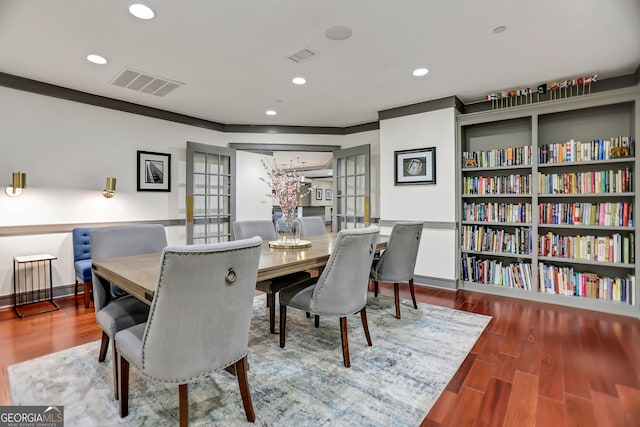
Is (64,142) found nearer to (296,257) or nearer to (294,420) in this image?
(296,257)

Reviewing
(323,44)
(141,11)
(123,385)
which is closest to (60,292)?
(123,385)

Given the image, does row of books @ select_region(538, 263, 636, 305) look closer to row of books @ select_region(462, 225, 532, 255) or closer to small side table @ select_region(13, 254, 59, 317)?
row of books @ select_region(462, 225, 532, 255)

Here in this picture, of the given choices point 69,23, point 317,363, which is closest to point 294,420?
point 317,363

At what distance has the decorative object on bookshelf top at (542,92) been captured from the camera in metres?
3.16

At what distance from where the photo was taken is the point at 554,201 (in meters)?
3.52

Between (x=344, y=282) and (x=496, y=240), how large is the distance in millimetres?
2558

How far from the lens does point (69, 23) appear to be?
7.24ft

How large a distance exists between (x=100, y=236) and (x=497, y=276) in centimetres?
397

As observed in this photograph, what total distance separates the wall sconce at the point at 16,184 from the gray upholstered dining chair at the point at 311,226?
9.09ft

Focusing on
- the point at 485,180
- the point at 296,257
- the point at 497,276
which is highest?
the point at 485,180

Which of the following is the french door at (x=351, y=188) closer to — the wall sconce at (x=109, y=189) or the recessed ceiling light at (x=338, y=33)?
the recessed ceiling light at (x=338, y=33)

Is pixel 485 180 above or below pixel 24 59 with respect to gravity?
below

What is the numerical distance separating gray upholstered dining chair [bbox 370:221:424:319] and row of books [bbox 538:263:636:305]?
171 cm

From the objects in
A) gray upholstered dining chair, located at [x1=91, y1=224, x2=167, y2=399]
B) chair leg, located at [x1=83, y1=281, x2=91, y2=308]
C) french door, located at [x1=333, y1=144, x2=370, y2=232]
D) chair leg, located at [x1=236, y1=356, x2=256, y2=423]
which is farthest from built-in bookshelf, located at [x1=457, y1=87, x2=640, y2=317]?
chair leg, located at [x1=83, y1=281, x2=91, y2=308]
